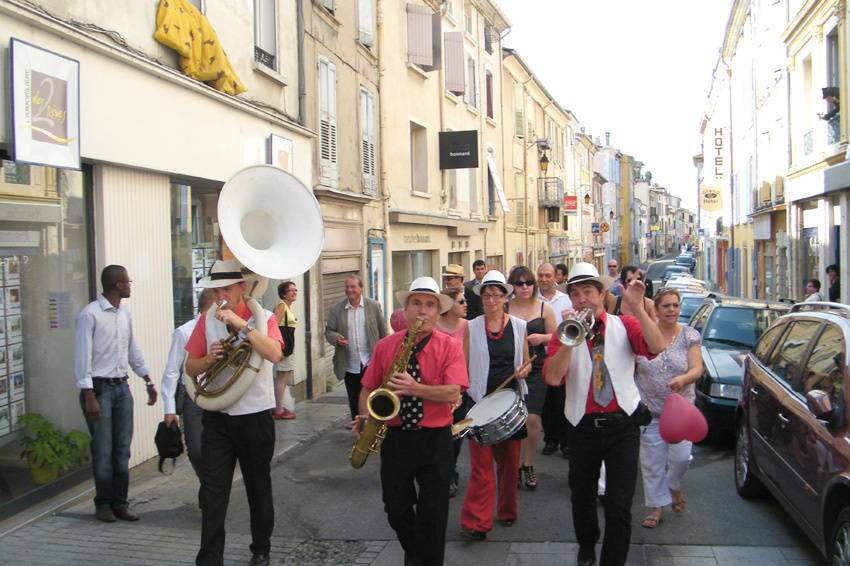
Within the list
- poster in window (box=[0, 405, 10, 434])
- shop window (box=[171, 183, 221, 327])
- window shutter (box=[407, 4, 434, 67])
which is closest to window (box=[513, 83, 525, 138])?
window shutter (box=[407, 4, 434, 67])

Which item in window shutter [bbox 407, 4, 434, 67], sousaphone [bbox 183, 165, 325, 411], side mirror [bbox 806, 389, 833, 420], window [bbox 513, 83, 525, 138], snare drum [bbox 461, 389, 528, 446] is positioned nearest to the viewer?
side mirror [bbox 806, 389, 833, 420]

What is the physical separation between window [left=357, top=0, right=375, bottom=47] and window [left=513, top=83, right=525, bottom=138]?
16383 mm

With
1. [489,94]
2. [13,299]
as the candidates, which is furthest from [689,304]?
[13,299]

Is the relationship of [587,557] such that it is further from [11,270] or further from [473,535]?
[11,270]

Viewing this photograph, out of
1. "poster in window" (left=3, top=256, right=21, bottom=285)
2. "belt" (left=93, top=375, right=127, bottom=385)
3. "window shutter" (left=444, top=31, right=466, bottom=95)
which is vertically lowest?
"belt" (left=93, top=375, right=127, bottom=385)

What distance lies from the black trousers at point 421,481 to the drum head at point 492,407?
89 cm

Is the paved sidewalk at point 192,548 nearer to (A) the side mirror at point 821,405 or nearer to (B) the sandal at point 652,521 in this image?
(B) the sandal at point 652,521

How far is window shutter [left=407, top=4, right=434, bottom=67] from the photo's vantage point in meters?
18.0

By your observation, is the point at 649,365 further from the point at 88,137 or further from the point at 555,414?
the point at 88,137

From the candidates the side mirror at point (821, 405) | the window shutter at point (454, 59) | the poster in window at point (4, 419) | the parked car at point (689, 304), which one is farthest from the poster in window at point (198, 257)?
the window shutter at point (454, 59)

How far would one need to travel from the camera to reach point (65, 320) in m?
6.88

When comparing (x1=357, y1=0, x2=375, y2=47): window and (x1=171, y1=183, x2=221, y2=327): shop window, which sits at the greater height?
(x1=357, y1=0, x2=375, y2=47): window

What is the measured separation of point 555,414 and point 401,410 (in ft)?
13.4

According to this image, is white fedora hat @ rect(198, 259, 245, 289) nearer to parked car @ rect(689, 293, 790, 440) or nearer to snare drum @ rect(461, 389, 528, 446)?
snare drum @ rect(461, 389, 528, 446)
